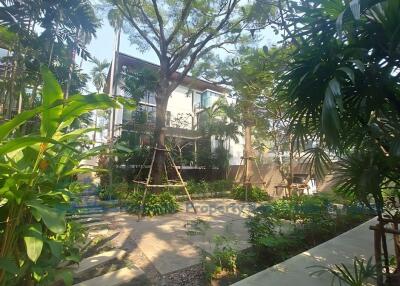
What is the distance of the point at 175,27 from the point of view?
9680 millimetres

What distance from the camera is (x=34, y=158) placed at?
159cm

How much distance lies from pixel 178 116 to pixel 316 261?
12.2 m

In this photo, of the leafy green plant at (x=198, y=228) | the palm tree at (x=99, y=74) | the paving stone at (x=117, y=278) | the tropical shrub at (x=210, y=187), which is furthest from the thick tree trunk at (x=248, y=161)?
the palm tree at (x=99, y=74)

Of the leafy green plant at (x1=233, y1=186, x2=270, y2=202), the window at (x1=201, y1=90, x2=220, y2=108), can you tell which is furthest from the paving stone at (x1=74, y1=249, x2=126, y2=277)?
the window at (x1=201, y1=90, x2=220, y2=108)

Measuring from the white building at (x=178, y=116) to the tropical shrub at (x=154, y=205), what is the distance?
13.1 feet

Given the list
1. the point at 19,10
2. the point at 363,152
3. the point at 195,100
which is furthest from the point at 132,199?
the point at 195,100

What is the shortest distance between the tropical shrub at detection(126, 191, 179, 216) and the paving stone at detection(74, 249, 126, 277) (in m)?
3.22

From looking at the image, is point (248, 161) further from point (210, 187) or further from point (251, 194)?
point (210, 187)

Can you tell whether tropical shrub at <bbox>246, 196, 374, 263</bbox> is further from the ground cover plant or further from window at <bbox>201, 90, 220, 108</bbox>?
window at <bbox>201, 90, 220, 108</bbox>

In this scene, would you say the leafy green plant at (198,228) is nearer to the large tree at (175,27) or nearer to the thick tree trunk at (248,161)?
the large tree at (175,27)

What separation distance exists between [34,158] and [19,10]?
6.70 m

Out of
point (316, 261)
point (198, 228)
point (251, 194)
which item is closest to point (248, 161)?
point (251, 194)

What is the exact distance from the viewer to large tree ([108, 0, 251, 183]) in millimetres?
8781

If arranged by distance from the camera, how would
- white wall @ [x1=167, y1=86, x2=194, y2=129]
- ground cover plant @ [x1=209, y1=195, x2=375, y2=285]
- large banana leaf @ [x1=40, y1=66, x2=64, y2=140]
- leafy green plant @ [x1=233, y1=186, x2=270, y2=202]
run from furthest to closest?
white wall @ [x1=167, y1=86, x2=194, y2=129]
leafy green plant @ [x1=233, y1=186, x2=270, y2=202]
ground cover plant @ [x1=209, y1=195, x2=375, y2=285]
large banana leaf @ [x1=40, y1=66, x2=64, y2=140]
